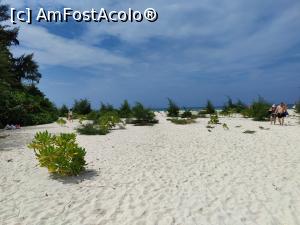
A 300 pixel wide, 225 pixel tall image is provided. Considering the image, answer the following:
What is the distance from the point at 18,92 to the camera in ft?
71.4

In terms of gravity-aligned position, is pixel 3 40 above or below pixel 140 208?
above

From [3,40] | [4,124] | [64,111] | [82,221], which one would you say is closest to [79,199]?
[82,221]

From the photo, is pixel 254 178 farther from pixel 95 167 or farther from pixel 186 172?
pixel 95 167

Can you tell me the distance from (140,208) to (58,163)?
2573 mm

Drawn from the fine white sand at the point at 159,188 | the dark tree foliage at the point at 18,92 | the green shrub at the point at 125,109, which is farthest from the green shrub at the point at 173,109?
the fine white sand at the point at 159,188

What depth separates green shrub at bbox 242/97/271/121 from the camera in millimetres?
23812

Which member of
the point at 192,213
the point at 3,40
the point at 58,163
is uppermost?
the point at 3,40

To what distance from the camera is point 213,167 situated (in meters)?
8.30

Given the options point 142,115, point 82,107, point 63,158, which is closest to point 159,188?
point 63,158

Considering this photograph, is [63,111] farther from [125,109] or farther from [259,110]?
[259,110]

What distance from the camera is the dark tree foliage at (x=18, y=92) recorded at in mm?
16594

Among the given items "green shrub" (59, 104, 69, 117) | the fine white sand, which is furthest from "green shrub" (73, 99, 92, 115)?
the fine white sand

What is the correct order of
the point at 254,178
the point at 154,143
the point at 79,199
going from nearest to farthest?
the point at 79,199, the point at 254,178, the point at 154,143

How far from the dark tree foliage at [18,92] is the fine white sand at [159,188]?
22.7 feet
